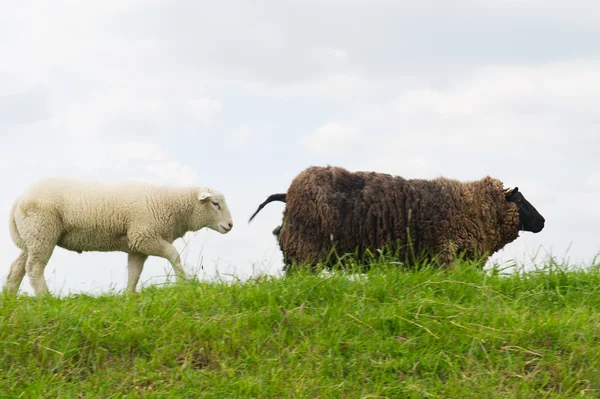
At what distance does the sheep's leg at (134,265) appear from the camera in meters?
9.03

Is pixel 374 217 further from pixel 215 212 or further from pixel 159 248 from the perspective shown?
pixel 159 248

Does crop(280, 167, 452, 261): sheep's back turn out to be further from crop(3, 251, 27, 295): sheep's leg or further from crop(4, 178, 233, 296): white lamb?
crop(3, 251, 27, 295): sheep's leg

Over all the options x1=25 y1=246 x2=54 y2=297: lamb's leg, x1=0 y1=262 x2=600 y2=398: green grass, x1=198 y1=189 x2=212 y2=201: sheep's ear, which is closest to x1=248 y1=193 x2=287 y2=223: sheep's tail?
x1=198 y1=189 x2=212 y2=201: sheep's ear

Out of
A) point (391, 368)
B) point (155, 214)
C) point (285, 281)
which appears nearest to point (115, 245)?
point (155, 214)

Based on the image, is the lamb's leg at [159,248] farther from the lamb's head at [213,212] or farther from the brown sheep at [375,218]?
the brown sheep at [375,218]

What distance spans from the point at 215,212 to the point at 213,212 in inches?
1.1

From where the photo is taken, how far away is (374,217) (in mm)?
7188

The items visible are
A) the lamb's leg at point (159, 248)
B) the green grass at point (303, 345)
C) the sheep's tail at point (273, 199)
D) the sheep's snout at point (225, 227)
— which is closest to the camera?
the green grass at point (303, 345)

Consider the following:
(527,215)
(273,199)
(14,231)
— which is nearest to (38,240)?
(14,231)

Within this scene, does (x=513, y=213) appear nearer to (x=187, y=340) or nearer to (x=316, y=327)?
(x=316, y=327)

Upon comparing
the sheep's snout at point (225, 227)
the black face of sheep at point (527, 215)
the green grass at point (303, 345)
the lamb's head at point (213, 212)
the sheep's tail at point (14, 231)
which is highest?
the black face of sheep at point (527, 215)

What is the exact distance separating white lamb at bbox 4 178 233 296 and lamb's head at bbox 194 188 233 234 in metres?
0.01

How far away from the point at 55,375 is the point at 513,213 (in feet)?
18.1

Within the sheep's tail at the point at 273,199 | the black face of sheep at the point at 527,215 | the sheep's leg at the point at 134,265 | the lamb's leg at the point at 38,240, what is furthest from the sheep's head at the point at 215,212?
the black face of sheep at the point at 527,215
